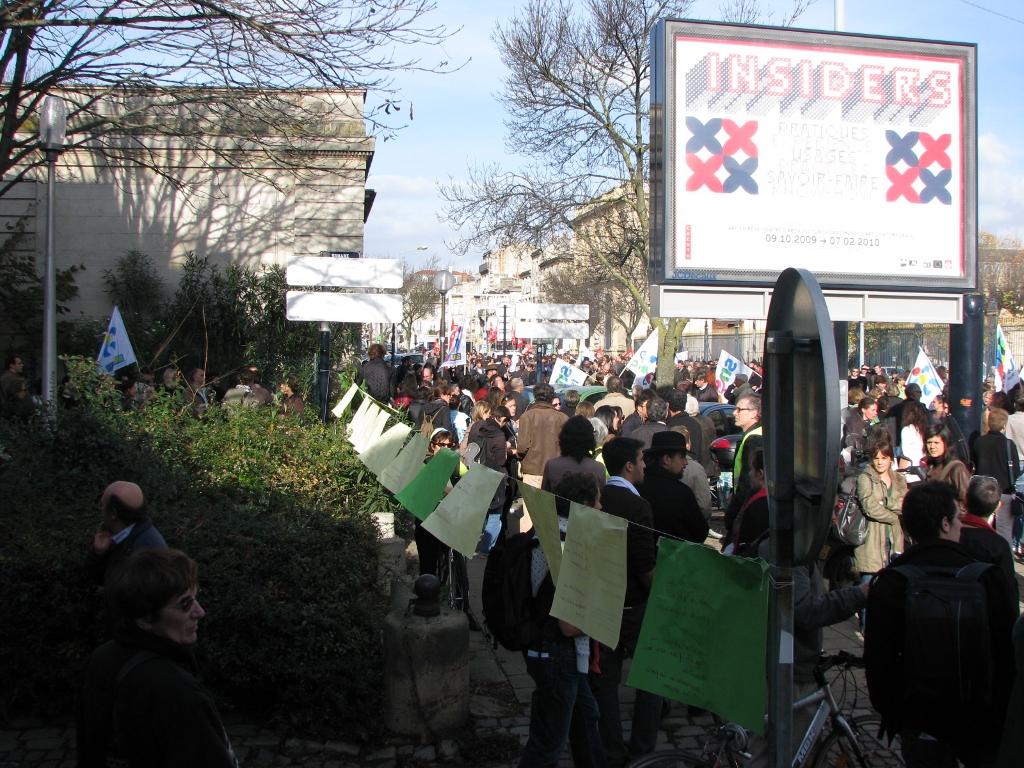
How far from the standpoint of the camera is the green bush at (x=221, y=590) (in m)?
4.81

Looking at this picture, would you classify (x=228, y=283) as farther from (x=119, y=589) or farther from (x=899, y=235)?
(x=119, y=589)

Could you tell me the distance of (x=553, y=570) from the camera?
3.93 m

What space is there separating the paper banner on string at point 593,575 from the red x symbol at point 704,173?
4.42 metres

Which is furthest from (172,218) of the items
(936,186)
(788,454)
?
(788,454)

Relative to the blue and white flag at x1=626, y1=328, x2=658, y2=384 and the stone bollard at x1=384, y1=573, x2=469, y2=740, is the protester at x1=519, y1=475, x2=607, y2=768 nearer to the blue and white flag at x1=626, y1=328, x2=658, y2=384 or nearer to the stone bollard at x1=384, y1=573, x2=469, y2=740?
the stone bollard at x1=384, y1=573, x2=469, y2=740

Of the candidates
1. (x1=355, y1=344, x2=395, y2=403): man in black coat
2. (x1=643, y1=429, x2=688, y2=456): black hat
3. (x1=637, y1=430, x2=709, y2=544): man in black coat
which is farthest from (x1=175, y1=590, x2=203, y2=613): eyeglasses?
(x1=355, y1=344, x2=395, y2=403): man in black coat

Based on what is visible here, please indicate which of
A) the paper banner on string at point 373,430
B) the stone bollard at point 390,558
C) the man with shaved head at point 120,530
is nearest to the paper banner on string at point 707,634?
the man with shaved head at point 120,530

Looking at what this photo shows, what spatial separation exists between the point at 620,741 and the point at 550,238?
22876mm

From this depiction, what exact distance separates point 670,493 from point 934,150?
4749mm

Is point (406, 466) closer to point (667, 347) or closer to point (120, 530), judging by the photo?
point (120, 530)

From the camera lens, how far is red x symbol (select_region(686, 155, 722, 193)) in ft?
24.4

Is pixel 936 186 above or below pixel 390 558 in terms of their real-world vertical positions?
above

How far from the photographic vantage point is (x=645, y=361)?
768 inches

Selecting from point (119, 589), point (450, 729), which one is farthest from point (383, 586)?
point (119, 589)
